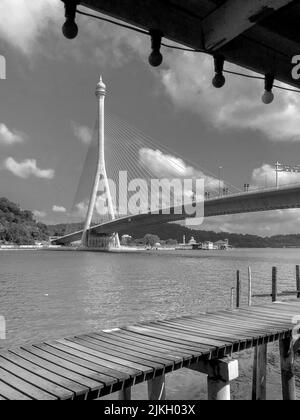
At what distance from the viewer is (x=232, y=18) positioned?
15.4ft

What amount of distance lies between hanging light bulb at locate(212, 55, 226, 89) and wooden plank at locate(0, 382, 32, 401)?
4.12m

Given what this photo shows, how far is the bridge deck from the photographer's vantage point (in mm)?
4305

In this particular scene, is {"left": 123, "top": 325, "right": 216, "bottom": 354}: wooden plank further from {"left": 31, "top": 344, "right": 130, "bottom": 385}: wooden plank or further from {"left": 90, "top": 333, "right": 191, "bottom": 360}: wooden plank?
{"left": 31, "top": 344, "right": 130, "bottom": 385}: wooden plank

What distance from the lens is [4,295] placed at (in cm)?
2375

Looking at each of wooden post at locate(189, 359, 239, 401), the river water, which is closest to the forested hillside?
the river water

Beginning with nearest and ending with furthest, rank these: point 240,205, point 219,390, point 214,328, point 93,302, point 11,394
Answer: point 11,394
point 219,390
point 214,328
point 93,302
point 240,205

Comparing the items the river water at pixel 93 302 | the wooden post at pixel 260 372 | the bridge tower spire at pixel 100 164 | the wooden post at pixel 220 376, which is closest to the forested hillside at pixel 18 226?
the bridge tower spire at pixel 100 164

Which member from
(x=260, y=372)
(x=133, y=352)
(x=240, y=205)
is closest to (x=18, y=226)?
(x=240, y=205)

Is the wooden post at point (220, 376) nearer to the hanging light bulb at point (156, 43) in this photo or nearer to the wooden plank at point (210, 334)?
the wooden plank at point (210, 334)

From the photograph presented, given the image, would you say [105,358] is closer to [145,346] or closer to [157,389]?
[145,346]

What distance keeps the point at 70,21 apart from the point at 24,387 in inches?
141

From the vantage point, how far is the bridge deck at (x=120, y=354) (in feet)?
14.1

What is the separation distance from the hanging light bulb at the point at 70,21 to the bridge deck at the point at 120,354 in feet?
11.3
